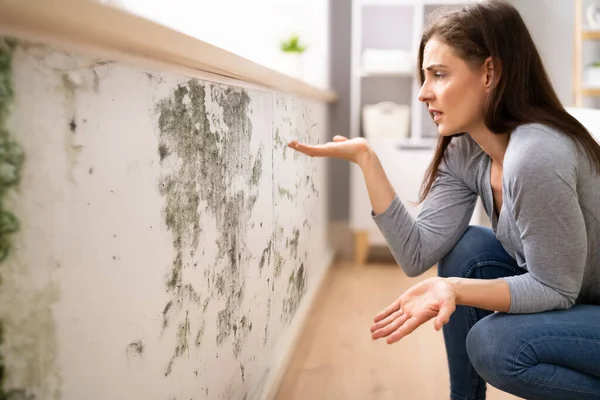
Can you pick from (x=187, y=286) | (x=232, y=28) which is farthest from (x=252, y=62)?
(x=232, y=28)

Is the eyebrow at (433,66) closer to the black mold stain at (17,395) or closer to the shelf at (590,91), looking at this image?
the black mold stain at (17,395)

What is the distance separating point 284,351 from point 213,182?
0.93 m

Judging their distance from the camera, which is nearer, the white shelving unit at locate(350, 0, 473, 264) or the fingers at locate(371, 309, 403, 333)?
the fingers at locate(371, 309, 403, 333)

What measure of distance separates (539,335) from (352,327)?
124cm

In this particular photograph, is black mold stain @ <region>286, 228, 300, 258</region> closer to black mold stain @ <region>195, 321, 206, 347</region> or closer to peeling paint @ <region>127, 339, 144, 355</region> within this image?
black mold stain @ <region>195, 321, 206, 347</region>

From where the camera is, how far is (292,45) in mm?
3002

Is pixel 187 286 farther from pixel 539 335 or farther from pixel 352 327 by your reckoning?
pixel 352 327

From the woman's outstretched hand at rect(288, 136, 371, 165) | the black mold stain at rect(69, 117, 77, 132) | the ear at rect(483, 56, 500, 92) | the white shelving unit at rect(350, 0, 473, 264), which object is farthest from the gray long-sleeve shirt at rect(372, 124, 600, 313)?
the white shelving unit at rect(350, 0, 473, 264)

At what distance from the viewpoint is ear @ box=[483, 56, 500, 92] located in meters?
1.21

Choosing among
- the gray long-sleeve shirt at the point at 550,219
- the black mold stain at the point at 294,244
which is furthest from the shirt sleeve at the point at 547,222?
the black mold stain at the point at 294,244

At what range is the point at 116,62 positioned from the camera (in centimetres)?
69

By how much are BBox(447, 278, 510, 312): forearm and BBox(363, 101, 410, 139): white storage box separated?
2.20 metres

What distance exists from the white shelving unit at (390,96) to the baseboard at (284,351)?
74 cm

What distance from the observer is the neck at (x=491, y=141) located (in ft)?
4.28
